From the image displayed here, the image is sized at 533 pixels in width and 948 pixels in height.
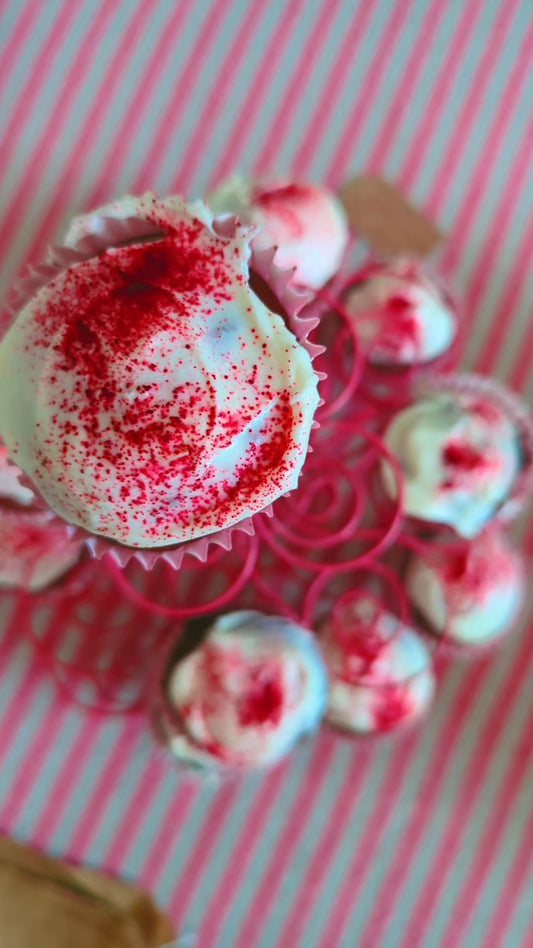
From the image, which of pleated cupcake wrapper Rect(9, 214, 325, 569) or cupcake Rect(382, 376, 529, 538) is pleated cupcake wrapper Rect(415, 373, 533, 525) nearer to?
cupcake Rect(382, 376, 529, 538)

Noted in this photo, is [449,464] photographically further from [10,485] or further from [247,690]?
[10,485]

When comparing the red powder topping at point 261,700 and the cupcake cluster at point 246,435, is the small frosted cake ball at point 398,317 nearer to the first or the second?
the cupcake cluster at point 246,435

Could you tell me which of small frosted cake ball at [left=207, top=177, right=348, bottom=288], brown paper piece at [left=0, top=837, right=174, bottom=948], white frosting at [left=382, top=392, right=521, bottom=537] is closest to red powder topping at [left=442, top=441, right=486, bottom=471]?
white frosting at [left=382, top=392, right=521, bottom=537]

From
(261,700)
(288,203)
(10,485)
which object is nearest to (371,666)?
(261,700)

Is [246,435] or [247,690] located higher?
[246,435]

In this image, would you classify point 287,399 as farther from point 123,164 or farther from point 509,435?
point 123,164

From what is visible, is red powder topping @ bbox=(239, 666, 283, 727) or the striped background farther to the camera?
the striped background
